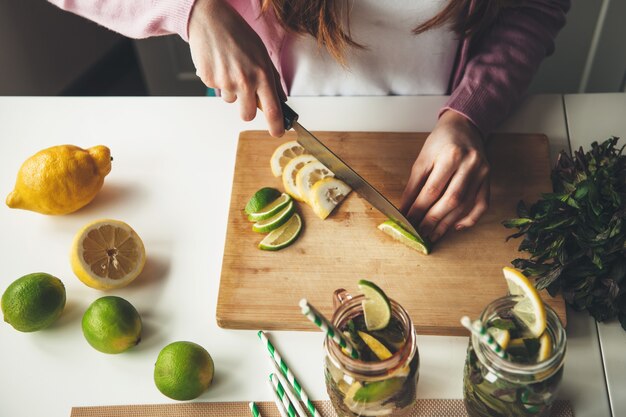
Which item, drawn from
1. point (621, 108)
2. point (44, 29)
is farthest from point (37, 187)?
point (44, 29)

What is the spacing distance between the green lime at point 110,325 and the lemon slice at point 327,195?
1.45ft

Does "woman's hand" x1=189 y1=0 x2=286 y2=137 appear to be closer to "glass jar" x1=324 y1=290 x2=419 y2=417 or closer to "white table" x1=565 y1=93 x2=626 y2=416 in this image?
"glass jar" x1=324 y1=290 x2=419 y2=417

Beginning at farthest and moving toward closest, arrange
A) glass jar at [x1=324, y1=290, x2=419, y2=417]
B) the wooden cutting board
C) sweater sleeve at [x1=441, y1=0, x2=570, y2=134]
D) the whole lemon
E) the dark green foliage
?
1. sweater sleeve at [x1=441, y1=0, x2=570, y2=134]
2. the whole lemon
3. the wooden cutting board
4. the dark green foliage
5. glass jar at [x1=324, y1=290, x2=419, y2=417]

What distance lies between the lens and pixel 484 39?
1543mm

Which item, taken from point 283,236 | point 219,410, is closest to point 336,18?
point 283,236

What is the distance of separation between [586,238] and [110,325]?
2.87 feet

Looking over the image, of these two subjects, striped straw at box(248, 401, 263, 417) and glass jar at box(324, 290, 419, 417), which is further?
striped straw at box(248, 401, 263, 417)

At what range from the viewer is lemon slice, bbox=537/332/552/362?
95 cm

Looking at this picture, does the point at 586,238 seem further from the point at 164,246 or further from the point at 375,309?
the point at 164,246

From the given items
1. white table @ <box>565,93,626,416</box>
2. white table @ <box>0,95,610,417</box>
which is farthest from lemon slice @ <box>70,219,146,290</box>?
white table @ <box>565,93,626,416</box>

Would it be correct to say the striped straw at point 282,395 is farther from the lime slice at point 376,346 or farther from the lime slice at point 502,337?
the lime slice at point 502,337

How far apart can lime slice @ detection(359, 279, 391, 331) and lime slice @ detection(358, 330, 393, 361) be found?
15 mm

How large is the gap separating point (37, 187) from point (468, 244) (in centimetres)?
91

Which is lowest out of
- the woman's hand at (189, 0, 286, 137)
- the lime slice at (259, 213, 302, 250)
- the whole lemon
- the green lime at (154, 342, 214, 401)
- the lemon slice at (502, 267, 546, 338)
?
the green lime at (154, 342, 214, 401)
